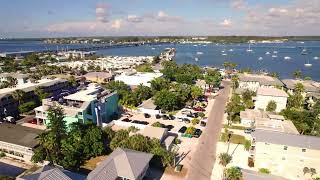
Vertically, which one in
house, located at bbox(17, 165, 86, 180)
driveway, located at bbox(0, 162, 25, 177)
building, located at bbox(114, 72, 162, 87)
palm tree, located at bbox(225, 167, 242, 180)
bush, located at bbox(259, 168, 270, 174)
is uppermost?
building, located at bbox(114, 72, 162, 87)

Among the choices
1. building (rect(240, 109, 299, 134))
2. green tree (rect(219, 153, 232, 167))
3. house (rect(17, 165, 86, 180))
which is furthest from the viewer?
building (rect(240, 109, 299, 134))

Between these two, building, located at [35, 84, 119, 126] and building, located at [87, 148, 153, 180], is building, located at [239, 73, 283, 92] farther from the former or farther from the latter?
building, located at [87, 148, 153, 180]

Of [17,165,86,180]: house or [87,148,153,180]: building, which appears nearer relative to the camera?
[17,165,86,180]: house

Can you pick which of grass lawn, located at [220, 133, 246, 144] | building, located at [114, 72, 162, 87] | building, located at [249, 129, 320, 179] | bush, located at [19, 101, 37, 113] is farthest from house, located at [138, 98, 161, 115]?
building, located at [249, 129, 320, 179]

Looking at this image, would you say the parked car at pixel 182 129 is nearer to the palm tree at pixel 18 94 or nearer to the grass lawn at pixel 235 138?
the grass lawn at pixel 235 138

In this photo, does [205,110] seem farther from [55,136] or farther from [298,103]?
[55,136]

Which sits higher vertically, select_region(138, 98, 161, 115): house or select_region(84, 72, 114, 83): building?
select_region(84, 72, 114, 83): building
